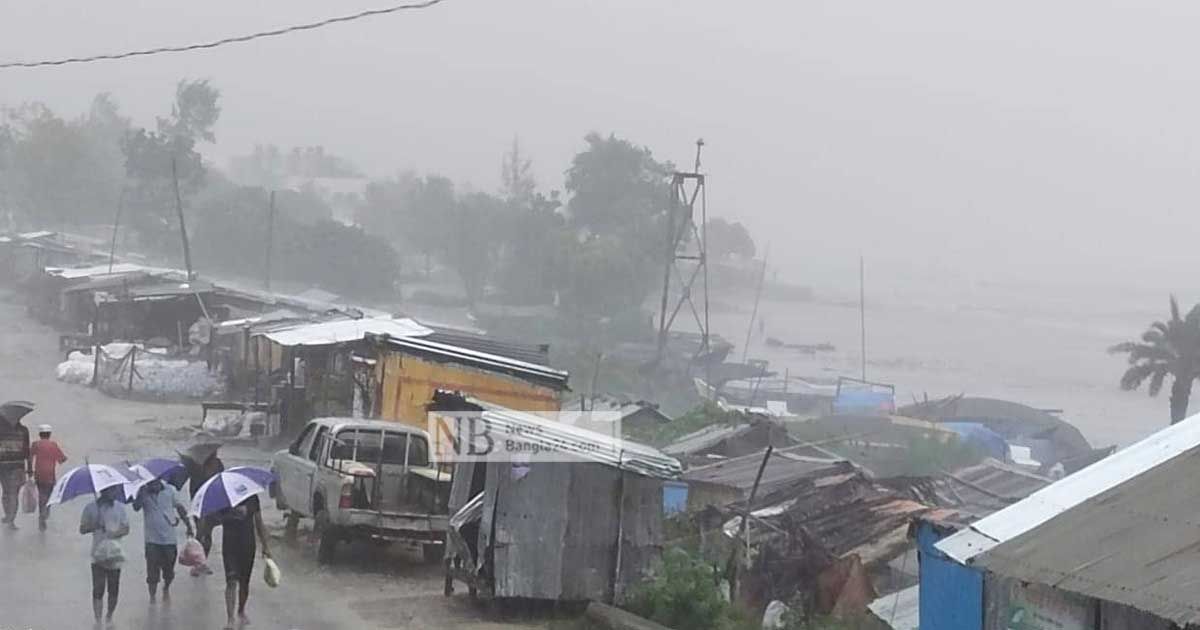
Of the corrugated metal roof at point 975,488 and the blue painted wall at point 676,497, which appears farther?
the blue painted wall at point 676,497

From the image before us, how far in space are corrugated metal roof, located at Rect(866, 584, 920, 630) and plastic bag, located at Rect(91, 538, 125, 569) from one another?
6265 millimetres

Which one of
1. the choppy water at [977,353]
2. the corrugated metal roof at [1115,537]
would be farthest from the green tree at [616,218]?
the corrugated metal roof at [1115,537]

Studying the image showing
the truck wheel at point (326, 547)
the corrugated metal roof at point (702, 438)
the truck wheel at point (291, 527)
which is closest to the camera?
the truck wheel at point (326, 547)

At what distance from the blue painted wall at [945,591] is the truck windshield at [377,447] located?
23.3 feet

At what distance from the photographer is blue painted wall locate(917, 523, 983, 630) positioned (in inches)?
348

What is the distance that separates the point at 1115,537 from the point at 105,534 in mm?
8167

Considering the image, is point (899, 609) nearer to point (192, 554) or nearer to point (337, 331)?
point (192, 554)

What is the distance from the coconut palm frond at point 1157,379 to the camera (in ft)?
106

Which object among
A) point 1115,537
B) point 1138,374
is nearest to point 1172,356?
point 1138,374

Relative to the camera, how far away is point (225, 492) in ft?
37.8

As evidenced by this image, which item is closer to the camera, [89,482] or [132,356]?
[89,482]

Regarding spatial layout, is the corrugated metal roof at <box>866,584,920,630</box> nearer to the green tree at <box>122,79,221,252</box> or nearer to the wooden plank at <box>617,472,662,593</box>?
the wooden plank at <box>617,472,662,593</box>

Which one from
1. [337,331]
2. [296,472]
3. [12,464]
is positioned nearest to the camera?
[12,464]

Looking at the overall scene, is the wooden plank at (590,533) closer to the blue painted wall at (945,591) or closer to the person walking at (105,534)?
the blue painted wall at (945,591)
